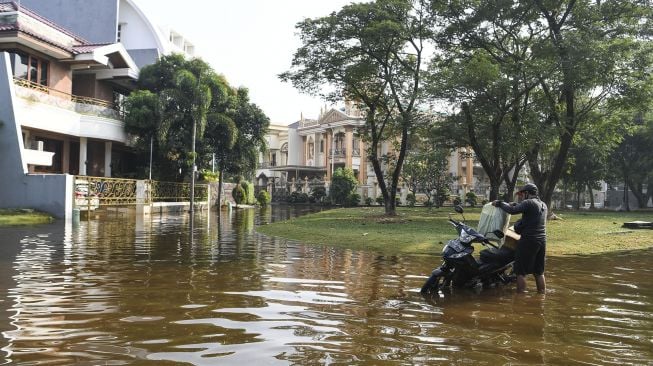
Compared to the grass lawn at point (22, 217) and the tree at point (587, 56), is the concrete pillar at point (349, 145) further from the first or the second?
the grass lawn at point (22, 217)

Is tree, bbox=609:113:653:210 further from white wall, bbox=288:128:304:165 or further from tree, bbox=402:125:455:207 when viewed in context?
white wall, bbox=288:128:304:165

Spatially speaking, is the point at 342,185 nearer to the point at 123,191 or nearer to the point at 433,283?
the point at 123,191

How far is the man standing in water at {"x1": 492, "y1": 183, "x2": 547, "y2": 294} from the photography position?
6.91m

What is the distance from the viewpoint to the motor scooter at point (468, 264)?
6.66 meters

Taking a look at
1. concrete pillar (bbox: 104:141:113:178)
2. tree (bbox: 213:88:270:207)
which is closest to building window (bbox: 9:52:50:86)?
concrete pillar (bbox: 104:141:113:178)

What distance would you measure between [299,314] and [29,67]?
26265 millimetres

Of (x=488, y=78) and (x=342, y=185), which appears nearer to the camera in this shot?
(x=488, y=78)

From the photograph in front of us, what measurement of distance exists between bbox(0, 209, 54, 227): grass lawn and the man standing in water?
55.5ft

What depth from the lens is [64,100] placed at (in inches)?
1054

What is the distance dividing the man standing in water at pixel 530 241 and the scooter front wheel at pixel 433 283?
3.60 feet

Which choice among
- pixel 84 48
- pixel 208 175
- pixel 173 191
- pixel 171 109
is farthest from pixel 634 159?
pixel 84 48

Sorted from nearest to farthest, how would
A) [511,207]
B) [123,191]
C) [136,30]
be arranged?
[511,207], [123,191], [136,30]

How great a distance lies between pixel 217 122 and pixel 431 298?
28722 millimetres

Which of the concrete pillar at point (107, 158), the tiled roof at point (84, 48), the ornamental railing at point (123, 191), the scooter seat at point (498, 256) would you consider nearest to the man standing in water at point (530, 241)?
the scooter seat at point (498, 256)
